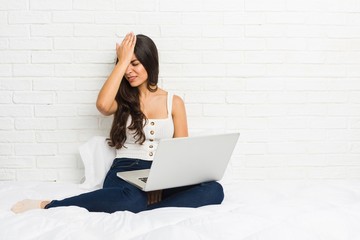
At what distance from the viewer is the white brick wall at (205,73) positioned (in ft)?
7.93

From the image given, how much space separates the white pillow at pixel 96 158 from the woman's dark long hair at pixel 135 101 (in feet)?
0.20

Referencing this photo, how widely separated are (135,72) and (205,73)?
43 cm

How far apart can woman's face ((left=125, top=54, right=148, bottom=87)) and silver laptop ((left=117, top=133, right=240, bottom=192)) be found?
548 mm

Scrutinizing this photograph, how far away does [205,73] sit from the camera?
249 centimetres

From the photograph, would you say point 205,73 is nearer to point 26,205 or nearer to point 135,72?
point 135,72

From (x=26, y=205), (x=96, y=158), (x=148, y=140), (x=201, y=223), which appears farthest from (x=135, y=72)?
(x=201, y=223)

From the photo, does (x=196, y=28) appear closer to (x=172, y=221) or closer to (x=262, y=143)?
(x=262, y=143)

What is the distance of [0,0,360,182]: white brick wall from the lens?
2418 millimetres

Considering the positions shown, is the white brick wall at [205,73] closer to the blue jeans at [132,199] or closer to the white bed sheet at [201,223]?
the blue jeans at [132,199]

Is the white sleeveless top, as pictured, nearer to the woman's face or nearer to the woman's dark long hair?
the woman's dark long hair

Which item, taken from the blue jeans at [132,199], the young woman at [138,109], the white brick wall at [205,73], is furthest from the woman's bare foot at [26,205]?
the white brick wall at [205,73]

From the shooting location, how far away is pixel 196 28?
2457 millimetres

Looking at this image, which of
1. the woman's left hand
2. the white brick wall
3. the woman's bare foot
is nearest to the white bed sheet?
the woman's bare foot

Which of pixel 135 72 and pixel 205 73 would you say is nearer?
pixel 135 72
